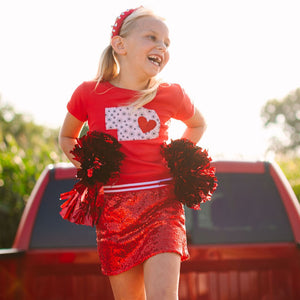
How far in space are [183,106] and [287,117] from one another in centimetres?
6138

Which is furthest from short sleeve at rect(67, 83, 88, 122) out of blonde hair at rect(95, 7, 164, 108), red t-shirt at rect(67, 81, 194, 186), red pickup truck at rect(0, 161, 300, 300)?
red pickup truck at rect(0, 161, 300, 300)

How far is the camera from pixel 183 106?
263 centimetres

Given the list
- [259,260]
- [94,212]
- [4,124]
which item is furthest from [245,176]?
[4,124]

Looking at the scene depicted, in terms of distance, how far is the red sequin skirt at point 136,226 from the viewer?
229 centimetres

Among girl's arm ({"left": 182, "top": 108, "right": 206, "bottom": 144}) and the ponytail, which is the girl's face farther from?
girl's arm ({"left": 182, "top": 108, "right": 206, "bottom": 144})

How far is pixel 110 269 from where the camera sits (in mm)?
2363

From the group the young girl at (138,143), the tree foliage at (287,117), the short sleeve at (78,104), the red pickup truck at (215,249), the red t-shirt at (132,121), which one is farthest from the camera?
the tree foliage at (287,117)

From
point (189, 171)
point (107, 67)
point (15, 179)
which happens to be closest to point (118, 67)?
point (107, 67)

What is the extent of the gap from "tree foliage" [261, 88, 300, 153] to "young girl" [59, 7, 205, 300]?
60976 mm

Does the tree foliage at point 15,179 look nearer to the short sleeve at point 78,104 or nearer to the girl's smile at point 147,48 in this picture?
the short sleeve at point 78,104

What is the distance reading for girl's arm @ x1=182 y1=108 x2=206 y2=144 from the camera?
2.73m

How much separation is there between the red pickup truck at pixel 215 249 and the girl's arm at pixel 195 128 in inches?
12.4

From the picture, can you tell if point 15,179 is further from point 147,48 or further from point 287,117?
point 287,117

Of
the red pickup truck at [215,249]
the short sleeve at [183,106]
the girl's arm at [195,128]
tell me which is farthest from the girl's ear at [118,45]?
the red pickup truck at [215,249]
